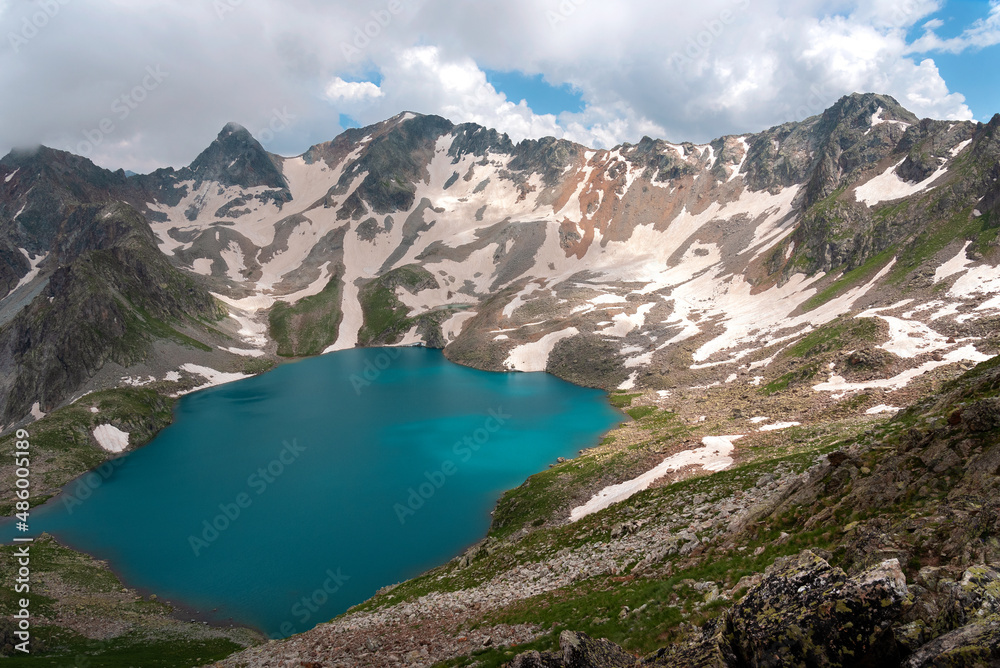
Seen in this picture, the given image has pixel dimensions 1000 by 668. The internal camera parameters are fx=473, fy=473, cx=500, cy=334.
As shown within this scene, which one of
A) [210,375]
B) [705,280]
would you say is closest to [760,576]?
[210,375]

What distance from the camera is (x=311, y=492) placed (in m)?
56.0

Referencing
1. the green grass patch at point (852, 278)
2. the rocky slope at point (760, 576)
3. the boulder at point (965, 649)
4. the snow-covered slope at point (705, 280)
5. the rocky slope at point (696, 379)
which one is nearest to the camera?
the boulder at point (965, 649)

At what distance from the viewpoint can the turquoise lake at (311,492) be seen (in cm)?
4109

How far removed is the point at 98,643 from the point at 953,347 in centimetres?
8060

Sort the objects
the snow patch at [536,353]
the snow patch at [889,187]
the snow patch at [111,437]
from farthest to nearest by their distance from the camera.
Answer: the snow patch at [536,353] < the snow patch at [889,187] < the snow patch at [111,437]

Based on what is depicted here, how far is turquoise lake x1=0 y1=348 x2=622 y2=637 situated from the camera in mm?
41094

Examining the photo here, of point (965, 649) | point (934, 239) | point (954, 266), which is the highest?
point (934, 239)

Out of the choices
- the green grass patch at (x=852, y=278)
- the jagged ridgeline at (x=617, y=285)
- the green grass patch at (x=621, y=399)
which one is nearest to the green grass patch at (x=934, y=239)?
the jagged ridgeline at (x=617, y=285)

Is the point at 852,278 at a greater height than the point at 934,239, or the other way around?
the point at 934,239

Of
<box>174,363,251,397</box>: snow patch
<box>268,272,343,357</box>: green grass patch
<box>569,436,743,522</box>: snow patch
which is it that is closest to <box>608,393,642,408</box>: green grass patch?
<box>569,436,743,522</box>: snow patch

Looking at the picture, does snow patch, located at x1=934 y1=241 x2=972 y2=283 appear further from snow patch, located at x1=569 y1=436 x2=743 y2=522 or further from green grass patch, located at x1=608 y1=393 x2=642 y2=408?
snow patch, located at x1=569 y1=436 x2=743 y2=522

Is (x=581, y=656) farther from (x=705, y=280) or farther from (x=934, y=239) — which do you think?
(x=705, y=280)

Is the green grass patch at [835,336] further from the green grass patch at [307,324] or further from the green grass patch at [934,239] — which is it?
the green grass patch at [307,324]

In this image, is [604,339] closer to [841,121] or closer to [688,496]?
[688,496]
